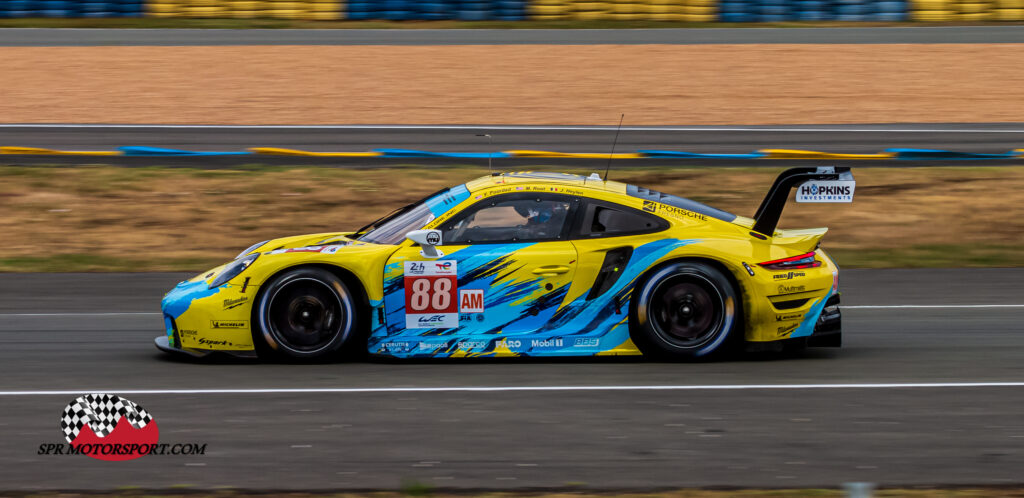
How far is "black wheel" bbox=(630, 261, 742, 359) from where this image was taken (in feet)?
26.4

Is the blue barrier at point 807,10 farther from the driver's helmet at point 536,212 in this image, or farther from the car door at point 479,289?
the car door at point 479,289

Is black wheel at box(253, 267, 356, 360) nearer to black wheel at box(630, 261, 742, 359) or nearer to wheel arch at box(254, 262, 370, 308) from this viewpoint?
wheel arch at box(254, 262, 370, 308)

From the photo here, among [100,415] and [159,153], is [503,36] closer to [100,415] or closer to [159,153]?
[159,153]

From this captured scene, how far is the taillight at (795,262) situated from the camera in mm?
8125

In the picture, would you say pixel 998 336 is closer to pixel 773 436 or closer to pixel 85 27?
pixel 773 436

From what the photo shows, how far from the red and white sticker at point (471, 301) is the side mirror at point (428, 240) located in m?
Result: 0.30

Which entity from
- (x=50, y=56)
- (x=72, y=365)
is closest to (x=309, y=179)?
(x=72, y=365)

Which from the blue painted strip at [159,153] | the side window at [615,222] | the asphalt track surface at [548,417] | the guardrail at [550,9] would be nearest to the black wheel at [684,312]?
the asphalt track surface at [548,417]

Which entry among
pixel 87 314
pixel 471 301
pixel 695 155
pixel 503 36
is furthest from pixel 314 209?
pixel 503 36

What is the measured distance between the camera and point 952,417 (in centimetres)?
687

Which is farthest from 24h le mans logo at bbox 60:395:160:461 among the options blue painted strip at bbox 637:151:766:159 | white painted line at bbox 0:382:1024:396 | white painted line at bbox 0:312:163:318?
blue painted strip at bbox 637:151:766:159

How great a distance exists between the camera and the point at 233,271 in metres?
8.21

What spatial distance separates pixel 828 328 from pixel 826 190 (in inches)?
35.6

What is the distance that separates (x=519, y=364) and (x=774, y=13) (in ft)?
83.0
